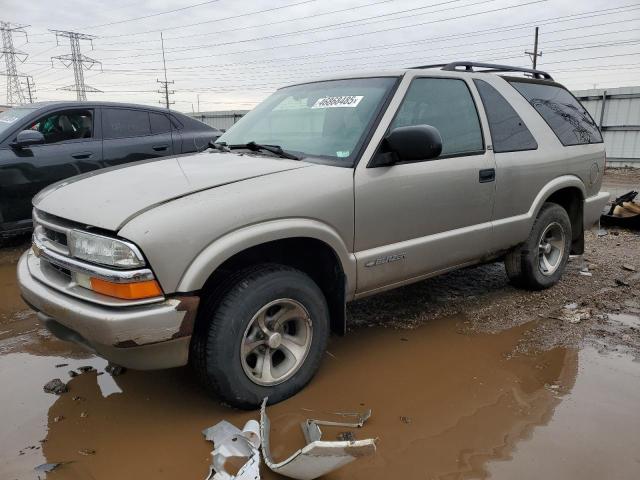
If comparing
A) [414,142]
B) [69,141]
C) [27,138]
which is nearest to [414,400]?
[414,142]

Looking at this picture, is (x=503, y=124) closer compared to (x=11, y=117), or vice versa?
(x=503, y=124)

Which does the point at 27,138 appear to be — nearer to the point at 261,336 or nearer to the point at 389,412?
the point at 261,336

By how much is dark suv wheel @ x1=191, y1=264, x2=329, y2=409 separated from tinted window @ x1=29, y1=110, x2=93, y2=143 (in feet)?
14.3

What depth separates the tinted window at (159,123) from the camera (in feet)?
21.4

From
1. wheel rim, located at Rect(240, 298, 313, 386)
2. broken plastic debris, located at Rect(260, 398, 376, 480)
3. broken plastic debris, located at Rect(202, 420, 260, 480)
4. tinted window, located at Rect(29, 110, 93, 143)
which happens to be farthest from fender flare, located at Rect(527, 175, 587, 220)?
tinted window, located at Rect(29, 110, 93, 143)

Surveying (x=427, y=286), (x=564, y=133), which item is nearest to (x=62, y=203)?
(x=427, y=286)

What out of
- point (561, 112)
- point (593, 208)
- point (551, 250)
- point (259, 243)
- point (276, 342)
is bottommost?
point (551, 250)

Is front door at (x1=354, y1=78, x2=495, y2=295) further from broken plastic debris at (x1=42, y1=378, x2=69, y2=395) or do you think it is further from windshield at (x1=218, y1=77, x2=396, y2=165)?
broken plastic debris at (x1=42, y1=378, x2=69, y2=395)

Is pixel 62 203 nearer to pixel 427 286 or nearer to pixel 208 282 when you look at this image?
pixel 208 282

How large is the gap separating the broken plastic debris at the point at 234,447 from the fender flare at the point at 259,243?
0.74m

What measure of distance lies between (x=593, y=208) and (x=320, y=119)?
3.09 meters

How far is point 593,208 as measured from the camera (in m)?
4.86

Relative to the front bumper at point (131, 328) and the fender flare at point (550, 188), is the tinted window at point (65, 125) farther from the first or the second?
the fender flare at point (550, 188)

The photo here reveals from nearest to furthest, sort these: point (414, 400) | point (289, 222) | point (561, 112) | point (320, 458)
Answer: point (320, 458) → point (289, 222) → point (414, 400) → point (561, 112)
